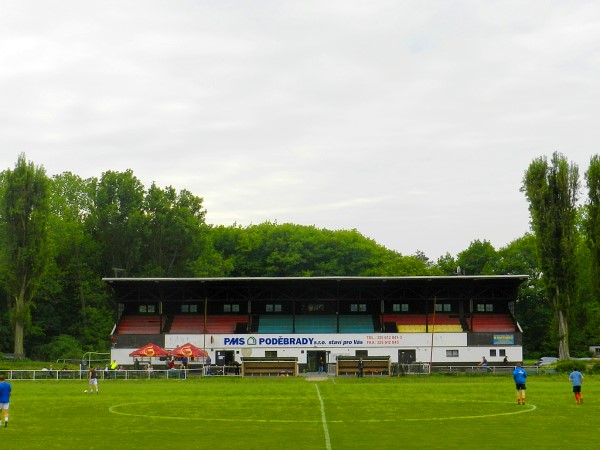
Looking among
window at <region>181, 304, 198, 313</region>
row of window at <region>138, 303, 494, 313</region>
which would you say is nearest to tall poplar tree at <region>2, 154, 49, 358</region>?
row of window at <region>138, 303, 494, 313</region>

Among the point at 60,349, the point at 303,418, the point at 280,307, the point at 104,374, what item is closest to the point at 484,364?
the point at 280,307

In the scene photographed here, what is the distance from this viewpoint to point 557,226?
78125 mm

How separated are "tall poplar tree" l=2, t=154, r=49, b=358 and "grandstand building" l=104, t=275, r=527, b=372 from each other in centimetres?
794

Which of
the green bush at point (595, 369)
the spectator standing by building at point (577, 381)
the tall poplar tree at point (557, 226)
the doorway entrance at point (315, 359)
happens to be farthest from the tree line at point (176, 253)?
the spectator standing by building at point (577, 381)

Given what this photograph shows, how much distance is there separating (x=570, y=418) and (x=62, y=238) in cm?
8132

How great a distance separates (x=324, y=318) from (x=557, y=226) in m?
22.6

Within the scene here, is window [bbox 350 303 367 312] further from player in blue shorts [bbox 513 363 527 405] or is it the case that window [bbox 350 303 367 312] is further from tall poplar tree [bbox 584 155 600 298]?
player in blue shorts [bbox 513 363 527 405]

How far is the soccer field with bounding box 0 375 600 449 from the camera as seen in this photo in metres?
22.7

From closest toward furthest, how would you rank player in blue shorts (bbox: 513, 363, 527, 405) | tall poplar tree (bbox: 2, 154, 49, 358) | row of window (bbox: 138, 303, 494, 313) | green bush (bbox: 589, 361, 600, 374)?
player in blue shorts (bbox: 513, 363, 527, 405), green bush (bbox: 589, 361, 600, 374), tall poplar tree (bbox: 2, 154, 49, 358), row of window (bbox: 138, 303, 494, 313)

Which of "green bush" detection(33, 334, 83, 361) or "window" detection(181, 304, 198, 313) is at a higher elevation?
"window" detection(181, 304, 198, 313)

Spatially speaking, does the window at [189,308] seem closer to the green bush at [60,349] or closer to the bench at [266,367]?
the green bush at [60,349]

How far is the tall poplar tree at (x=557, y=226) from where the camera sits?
76.9m

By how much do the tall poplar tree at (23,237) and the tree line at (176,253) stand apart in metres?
0.10

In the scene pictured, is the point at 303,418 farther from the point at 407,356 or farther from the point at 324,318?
the point at 324,318
